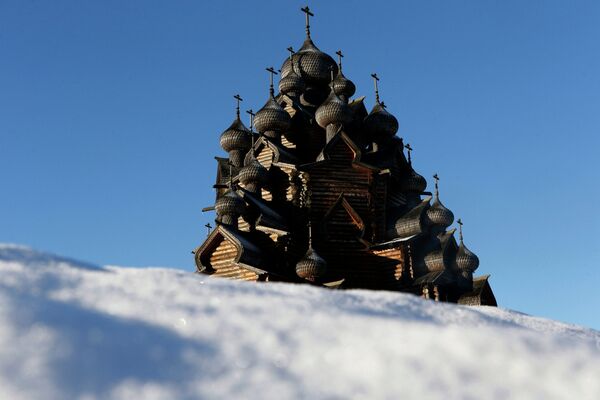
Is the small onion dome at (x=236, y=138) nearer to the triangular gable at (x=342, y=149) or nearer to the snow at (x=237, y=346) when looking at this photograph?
the triangular gable at (x=342, y=149)

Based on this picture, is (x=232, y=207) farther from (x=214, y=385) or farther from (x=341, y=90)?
(x=214, y=385)

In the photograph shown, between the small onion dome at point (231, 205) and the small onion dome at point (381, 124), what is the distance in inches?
244

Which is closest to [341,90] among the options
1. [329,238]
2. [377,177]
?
[377,177]

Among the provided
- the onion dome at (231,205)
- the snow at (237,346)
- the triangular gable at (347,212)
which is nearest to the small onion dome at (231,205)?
the onion dome at (231,205)

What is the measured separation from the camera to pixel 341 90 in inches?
906

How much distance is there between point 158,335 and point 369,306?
0.77 m

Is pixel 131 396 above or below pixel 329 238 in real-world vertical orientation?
below

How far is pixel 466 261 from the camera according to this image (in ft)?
65.3

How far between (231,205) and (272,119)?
4.02m

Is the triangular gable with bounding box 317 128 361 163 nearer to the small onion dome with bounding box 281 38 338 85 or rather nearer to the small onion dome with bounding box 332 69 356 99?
the small onion dome with bounding box 332 69 356 99

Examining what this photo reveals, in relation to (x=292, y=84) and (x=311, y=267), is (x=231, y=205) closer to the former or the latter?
(x=311, y=267)

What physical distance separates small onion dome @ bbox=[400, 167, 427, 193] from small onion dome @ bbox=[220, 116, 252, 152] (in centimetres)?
539

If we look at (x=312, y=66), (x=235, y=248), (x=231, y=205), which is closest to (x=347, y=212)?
(x=231, y=205)

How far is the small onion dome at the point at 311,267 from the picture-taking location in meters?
17.2
